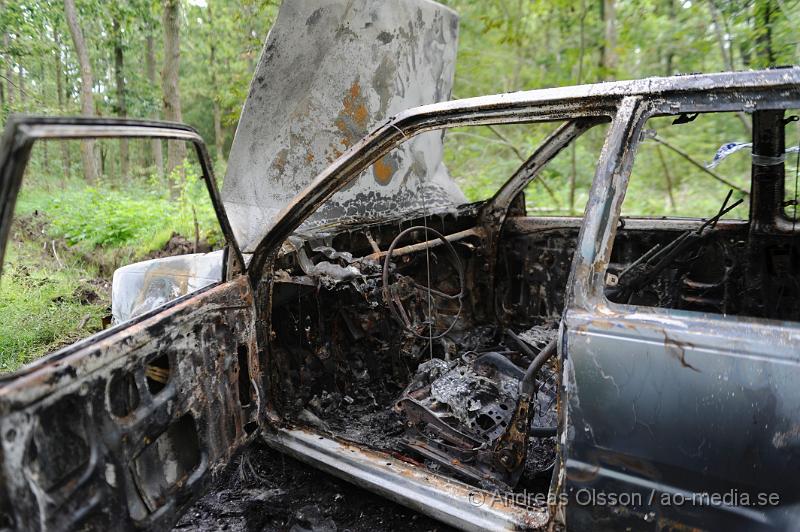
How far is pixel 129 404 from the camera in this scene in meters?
1.60

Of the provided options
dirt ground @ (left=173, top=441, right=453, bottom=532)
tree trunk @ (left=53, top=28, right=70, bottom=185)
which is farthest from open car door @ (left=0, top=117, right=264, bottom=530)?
tree trunk @ (left=53, top=28, right=70, bottom=185)

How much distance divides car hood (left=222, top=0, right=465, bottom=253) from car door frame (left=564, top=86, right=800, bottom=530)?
2.55m

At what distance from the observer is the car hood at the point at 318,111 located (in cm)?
416

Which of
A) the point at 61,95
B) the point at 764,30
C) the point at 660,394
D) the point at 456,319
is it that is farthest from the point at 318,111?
the point at 61,95

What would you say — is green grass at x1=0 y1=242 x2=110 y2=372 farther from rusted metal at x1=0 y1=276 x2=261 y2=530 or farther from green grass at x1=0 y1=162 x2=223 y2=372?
rusted metal at x1=0 y1=276 x2=261 y2=530

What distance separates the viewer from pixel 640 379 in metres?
1.43

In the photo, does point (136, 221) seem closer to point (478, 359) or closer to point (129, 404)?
point (478, 359)

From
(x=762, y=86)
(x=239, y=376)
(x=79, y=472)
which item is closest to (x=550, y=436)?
(x=239, y=376)

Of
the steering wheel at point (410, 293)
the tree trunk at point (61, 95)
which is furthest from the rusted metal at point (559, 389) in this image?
the tree trunk at point (61, 95)

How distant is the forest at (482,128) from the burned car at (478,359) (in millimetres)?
1668

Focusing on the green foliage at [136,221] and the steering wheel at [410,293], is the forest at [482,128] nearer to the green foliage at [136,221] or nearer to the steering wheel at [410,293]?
the green foliage at [136,221]

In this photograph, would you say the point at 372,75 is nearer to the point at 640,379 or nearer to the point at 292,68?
the point at 292,68

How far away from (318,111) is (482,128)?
233 inches

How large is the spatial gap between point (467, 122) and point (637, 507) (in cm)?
134
